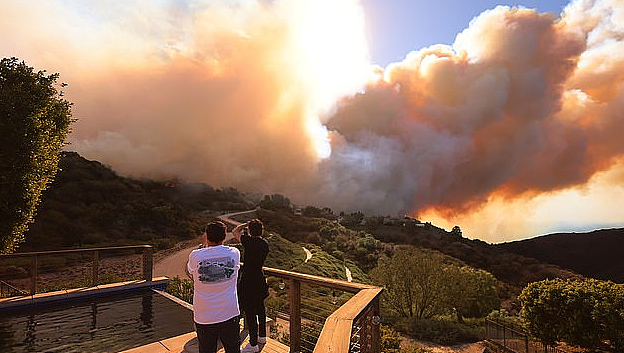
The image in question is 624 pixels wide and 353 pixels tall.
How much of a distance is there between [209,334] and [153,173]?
4849 centimetres

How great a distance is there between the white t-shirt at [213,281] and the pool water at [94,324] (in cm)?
430

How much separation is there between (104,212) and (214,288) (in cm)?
3994

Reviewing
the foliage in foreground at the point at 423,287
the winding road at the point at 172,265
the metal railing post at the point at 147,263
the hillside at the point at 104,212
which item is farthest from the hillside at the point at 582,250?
the metal railing post at the point at 147,263

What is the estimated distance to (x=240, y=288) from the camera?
4586mm

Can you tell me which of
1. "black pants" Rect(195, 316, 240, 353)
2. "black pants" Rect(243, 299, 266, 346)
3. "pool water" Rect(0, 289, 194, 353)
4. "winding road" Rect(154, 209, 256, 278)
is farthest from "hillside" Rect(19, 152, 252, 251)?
"black pants" Rect(195, 316, 240, 353)

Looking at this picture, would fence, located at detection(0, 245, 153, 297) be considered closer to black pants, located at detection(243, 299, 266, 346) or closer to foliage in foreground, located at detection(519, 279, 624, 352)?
black pants, located at detection(243, 299, 266, 346)

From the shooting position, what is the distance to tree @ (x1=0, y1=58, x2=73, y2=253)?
8.14 metres

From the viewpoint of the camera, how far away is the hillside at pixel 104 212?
102 feet

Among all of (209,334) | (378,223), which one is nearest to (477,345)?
(209,334)

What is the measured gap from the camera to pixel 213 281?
10.5ft

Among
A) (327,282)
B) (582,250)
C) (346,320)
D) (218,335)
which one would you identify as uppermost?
(346,320)

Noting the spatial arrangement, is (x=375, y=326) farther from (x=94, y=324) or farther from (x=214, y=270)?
(x=94, y=324)

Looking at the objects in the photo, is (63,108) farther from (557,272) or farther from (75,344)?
(557,272)

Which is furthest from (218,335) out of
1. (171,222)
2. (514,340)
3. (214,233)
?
(171,222)
